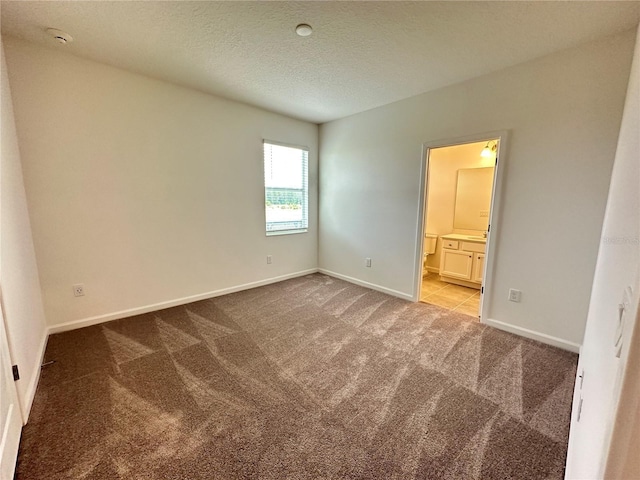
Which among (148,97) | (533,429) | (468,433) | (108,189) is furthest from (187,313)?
(533,429)

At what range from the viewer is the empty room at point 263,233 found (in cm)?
139

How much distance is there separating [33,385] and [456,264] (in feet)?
15.7

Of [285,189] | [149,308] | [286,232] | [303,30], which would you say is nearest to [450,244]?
[286,232]

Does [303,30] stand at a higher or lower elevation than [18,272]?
higher

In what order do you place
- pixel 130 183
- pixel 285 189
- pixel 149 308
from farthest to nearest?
pixel 285 189, pixel 149 308, pixel 130 183

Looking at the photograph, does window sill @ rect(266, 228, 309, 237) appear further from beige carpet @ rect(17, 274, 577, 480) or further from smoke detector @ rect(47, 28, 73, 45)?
smoke detector @ rect(47, 28, 73, 45)

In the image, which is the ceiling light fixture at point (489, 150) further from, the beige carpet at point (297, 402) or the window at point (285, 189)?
the window at point (285, 189)

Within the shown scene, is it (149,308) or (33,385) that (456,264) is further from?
(33,385)

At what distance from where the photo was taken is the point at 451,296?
371 cm

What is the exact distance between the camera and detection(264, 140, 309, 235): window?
3962 mm

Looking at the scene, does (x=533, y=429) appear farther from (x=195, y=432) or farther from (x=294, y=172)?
(x=294, y=172)

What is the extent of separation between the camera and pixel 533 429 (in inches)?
60.2

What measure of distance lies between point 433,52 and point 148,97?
289 cm

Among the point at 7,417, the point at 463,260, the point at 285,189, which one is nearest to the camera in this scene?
the point at 7,417
